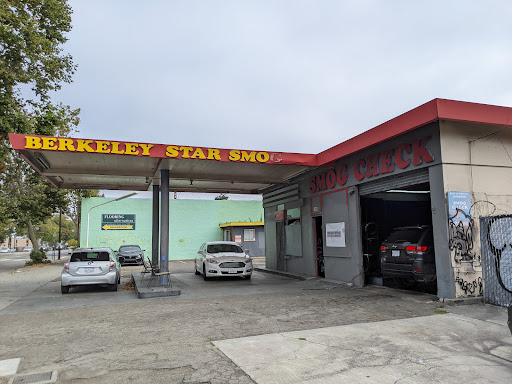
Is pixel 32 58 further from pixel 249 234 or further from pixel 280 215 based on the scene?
pixel 249 234

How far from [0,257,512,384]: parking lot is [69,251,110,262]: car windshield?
1.08 meters

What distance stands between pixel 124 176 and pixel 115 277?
434 centimetres

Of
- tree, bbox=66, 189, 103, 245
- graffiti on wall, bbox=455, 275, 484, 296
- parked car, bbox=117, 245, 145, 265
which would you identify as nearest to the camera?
graffiti on wall, bbox=455, 275, 484, 296

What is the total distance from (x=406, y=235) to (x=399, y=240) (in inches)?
9.3

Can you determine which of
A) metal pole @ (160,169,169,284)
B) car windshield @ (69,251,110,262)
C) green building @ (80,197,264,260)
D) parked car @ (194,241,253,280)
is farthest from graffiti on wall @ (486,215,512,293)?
green building @ (80,197,264,260)

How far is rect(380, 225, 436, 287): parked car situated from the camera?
357 inches

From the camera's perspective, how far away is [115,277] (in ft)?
37.7

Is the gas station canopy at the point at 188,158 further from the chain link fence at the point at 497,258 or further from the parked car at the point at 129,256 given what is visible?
the parked car at the point at 129,256

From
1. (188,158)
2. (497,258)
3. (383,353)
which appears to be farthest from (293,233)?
(383,353)

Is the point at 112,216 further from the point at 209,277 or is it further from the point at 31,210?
the point at 209,277

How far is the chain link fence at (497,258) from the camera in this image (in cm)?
793

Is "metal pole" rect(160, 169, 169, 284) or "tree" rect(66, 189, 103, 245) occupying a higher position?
"tree" rect(66, 189, 103, 245)

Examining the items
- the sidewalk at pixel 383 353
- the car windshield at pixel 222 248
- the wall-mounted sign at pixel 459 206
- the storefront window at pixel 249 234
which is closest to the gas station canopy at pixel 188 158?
the wall-mounted sign at pixel 459 206

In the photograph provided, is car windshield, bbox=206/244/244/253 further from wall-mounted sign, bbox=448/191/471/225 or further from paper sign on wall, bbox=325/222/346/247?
wall-mounted sign, bbox=448/191/471/225
